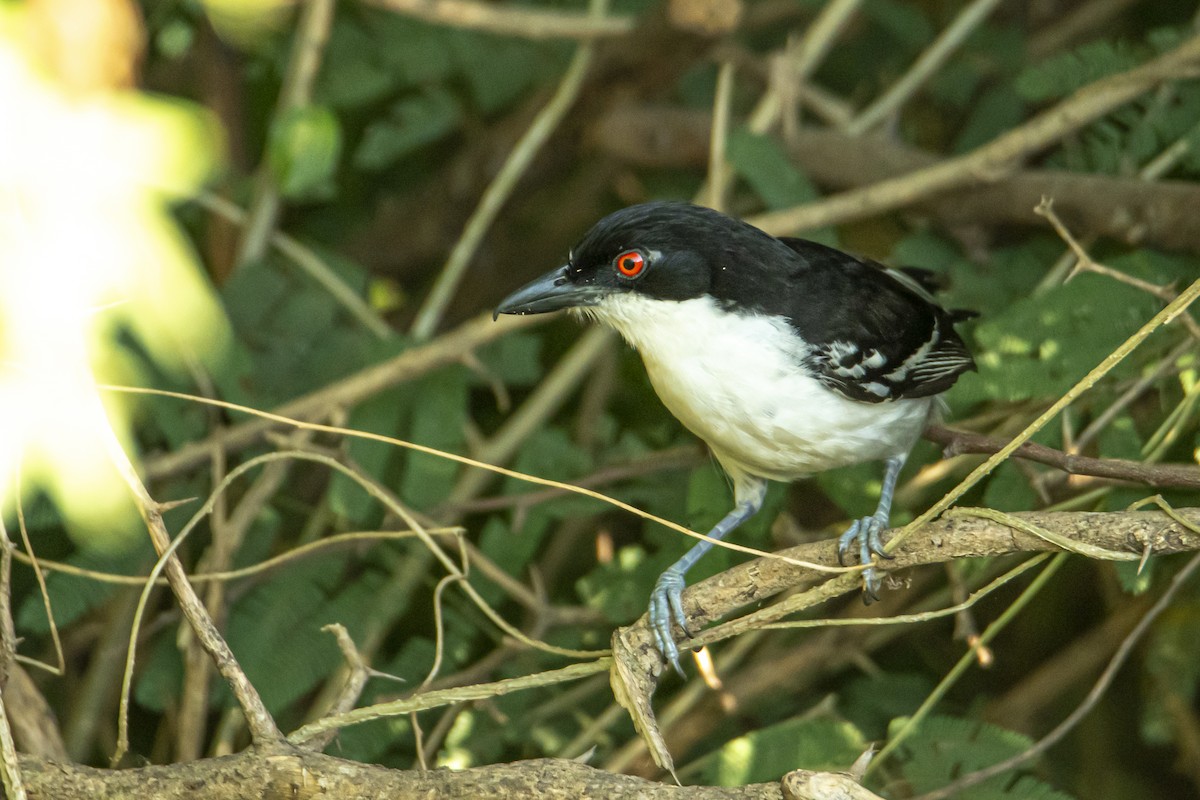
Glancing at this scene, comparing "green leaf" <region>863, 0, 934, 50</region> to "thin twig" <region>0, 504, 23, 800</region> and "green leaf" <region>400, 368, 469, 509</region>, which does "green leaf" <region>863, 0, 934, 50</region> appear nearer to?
"green leaf" <region>400, 368, 469, 509</region>

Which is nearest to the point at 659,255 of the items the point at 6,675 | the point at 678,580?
the point at 678,580

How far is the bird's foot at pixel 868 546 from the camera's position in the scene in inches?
101

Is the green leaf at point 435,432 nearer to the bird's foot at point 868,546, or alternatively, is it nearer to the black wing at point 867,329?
the black wing at point 867,329

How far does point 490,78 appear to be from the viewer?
15.9 ft

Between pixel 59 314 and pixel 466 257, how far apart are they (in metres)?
1.78

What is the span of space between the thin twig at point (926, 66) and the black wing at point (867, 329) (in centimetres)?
145

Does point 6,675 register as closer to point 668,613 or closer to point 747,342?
point 668,613

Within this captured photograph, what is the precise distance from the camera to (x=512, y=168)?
15.1 feet

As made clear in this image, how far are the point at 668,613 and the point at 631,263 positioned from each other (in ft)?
2.91

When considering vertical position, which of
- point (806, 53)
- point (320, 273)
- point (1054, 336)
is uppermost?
point (806, 53)

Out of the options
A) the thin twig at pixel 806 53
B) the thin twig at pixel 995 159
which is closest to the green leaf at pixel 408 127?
the thin twig at pixel 806 53

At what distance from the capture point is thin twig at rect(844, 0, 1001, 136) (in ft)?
15.3

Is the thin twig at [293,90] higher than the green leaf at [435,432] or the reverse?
higher

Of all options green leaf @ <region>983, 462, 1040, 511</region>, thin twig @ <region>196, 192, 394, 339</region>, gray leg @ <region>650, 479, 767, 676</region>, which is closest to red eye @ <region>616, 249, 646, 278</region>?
gray leg @ <region>650, 479, 767, 676</region>
